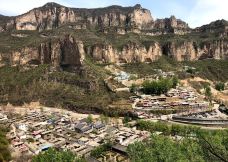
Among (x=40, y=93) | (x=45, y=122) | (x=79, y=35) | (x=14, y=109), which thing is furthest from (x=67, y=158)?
(x=79, y=35)

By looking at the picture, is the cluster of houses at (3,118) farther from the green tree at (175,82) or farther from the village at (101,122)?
the green tree at (175,82)

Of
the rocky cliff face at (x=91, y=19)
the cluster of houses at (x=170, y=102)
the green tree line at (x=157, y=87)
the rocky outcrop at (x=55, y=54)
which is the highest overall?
the rocky cliff face at (x=91, y=19)

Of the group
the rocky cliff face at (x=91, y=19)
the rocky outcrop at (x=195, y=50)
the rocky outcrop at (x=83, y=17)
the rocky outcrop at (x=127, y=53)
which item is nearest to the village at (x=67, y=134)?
the rocky outcrop at (x=127, y=53)

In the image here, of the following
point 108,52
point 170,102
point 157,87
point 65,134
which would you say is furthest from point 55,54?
point 65,134

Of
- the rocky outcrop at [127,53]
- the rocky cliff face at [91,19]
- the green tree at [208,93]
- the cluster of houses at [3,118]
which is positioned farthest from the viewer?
the rocky cliff face at [91,19]

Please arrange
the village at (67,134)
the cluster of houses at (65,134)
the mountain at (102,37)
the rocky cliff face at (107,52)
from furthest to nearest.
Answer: the mountain at (102,37) < the rocky cliff face at (107,52) < the cluster of houses at (65,134) < the village at (67,134)

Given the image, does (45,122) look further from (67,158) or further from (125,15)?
(125,15)
